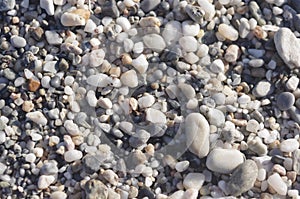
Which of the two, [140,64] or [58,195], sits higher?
[140,64]

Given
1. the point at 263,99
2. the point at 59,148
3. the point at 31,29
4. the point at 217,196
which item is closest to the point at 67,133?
the point at 59,148

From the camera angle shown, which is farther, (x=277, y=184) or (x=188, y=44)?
(x=188, y=44)

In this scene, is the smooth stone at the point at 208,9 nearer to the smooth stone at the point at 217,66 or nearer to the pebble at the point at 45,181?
the smooth stone at the point at 217,66

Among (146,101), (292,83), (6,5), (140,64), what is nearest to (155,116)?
(146,101)

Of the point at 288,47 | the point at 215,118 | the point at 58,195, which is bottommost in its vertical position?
the point at 58,195

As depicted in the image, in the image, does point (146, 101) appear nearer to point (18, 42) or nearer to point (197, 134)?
point (197, 134)

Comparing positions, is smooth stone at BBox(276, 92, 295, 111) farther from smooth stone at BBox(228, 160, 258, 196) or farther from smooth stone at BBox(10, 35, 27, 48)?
smooth stone at BBox(10, 35, 27, 48)

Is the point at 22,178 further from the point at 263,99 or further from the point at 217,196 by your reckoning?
the point at 263,99
